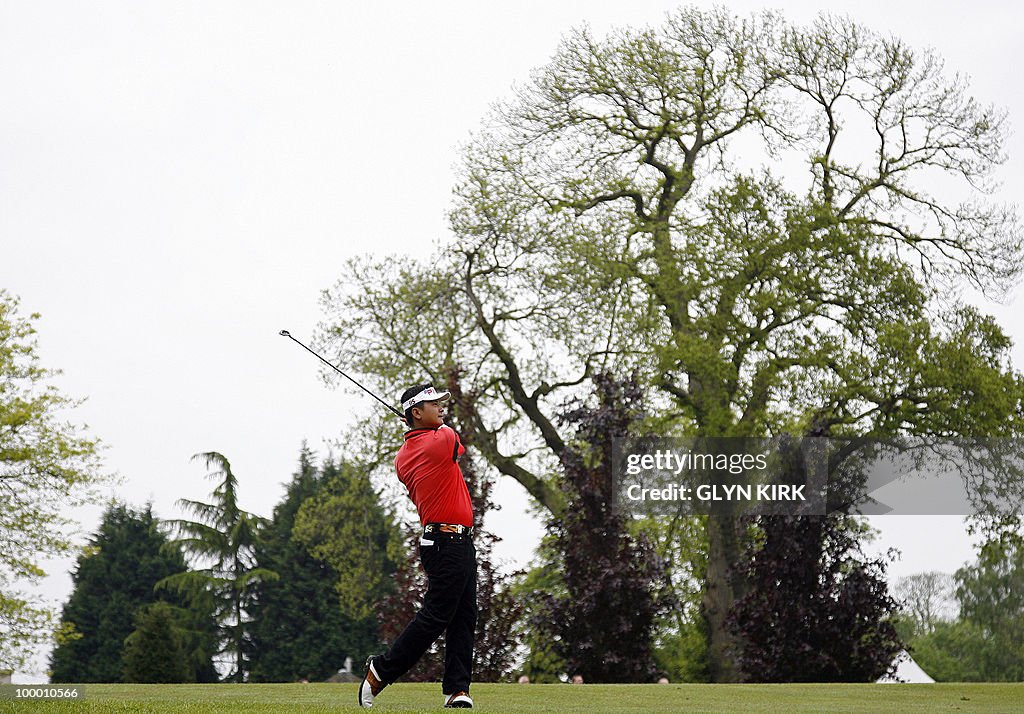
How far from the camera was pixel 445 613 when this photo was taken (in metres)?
7.83

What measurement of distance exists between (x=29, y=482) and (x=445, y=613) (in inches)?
900

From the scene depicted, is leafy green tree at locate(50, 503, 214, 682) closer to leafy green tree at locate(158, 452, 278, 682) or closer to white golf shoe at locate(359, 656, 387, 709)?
leafy green tree at locate(158, 452, 278, 682)

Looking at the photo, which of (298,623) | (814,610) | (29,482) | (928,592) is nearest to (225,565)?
(298,623)

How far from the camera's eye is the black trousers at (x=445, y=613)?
782cm

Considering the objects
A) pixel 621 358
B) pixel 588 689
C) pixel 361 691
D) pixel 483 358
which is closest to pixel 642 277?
pixel 621 358

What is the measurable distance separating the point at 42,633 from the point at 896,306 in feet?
64.6

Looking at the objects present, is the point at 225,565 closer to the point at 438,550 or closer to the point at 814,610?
the point at 814,610

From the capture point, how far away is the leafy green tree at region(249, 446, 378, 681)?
45.8 meters

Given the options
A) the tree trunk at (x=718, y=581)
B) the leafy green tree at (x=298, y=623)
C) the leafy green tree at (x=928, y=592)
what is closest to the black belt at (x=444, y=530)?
the tree trunk at (x=718, y=581)

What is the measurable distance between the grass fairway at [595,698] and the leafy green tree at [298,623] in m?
32.9

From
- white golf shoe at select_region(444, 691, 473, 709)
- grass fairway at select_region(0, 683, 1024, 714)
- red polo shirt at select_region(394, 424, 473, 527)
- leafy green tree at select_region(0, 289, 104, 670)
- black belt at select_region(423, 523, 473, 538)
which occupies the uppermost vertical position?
leafy green tree at select_region(0, 289, 104, 670)

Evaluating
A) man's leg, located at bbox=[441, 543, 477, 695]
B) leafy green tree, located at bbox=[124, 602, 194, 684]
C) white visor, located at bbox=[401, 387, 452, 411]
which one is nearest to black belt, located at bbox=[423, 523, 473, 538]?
man's leg, located at bbox=[441, 543, 477, 695]

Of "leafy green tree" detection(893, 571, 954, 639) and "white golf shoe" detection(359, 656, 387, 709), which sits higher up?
"leafy green tree" detection(893, 571, 954, 639)

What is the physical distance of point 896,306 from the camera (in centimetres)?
2630
